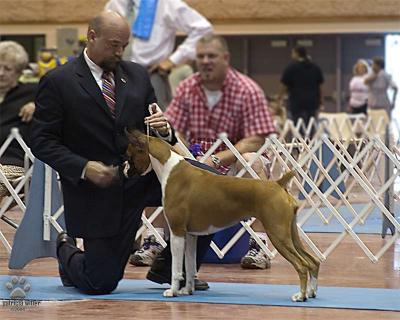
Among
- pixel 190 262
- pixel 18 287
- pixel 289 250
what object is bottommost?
pixel 18 287

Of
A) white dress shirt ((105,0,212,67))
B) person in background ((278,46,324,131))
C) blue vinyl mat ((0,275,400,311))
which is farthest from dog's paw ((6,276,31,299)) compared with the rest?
person in background ((278,46,324,131))

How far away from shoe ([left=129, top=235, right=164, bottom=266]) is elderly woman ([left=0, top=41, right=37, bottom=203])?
3.03ft

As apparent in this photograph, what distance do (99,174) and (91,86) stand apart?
1.10ft

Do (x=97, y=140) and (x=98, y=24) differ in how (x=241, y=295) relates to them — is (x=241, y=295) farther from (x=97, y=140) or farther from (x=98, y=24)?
(x=98, y=24)

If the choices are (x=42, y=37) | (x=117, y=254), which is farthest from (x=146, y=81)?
(x=42, y=37)

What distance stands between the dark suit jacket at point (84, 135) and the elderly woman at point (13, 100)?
157 centimetres

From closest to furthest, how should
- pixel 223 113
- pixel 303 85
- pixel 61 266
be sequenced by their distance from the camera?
pixel 61 266 → pixel 223 113 → pixel 303 85

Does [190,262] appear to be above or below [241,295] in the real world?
above

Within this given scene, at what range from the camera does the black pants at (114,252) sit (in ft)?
13.3

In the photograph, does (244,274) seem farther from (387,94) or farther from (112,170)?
(387,94)

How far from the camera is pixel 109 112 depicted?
4062 mm

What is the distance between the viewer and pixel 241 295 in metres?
4.07

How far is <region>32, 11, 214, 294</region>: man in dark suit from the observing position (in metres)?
4.04

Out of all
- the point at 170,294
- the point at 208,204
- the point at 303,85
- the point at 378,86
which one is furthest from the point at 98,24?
the point at 378,86
